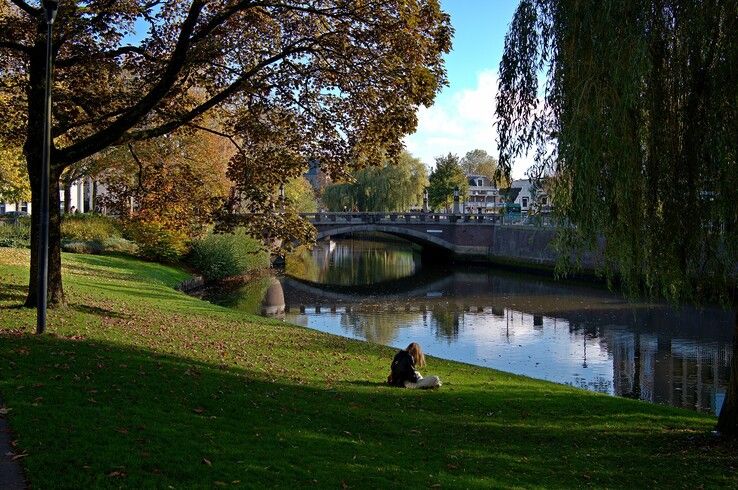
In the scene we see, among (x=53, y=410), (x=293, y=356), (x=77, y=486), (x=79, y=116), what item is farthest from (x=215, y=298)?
(x=77, y=486)

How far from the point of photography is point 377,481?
6473 mm

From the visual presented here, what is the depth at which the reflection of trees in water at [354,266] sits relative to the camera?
149 ft

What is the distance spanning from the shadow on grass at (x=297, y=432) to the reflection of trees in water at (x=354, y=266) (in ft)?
102

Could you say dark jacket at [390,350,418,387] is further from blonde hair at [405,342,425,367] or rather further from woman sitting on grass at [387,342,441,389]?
blonde hair at [405,342,425,367]

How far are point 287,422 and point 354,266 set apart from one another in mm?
47127

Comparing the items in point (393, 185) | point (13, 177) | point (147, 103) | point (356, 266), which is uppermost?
point (393, 185)

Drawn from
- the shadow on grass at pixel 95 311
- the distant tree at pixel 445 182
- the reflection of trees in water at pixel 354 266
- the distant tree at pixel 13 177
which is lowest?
the reflection of trees in water at pixel 354 266

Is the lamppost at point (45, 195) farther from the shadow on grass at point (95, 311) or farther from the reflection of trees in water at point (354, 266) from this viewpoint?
the reflection of trees in water at point (354, 266)

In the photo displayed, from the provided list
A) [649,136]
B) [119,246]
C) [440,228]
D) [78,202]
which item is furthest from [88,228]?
[78,202]

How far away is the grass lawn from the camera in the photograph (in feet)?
20.5

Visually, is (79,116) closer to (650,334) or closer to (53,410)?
(53,410)

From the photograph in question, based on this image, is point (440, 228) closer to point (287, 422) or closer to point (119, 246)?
point (119, 246)

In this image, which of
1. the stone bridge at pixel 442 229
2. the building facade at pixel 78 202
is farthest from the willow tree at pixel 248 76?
the building facade at pixel 78 202

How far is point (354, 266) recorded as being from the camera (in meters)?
55.5
